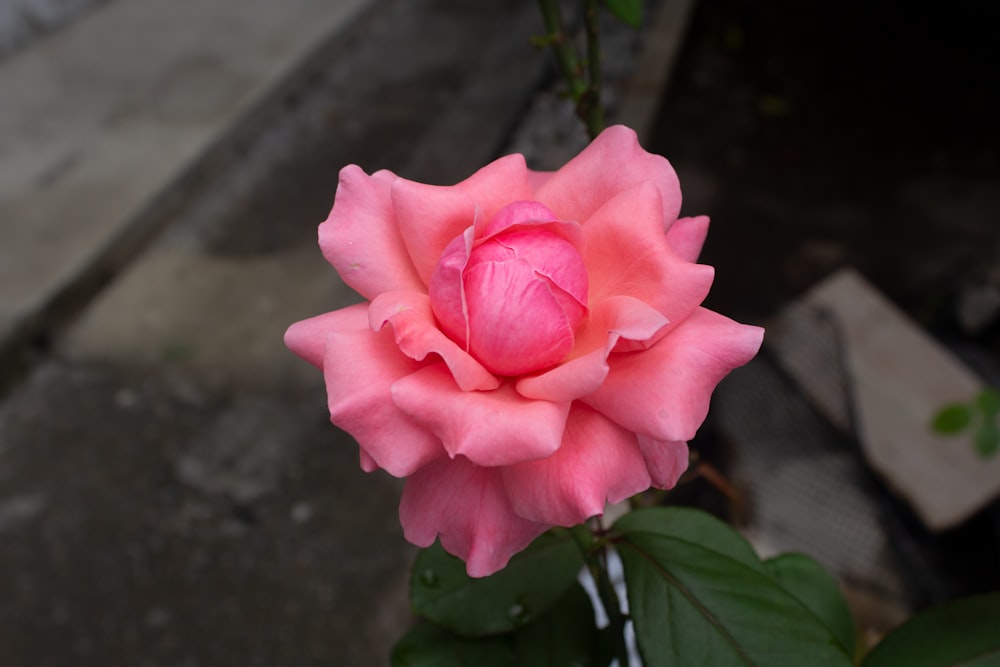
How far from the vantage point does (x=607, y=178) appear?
505 millimetres

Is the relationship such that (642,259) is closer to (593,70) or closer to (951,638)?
(593,70)

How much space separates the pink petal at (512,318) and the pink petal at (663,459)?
0.08 meters

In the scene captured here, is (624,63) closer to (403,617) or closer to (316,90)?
(316,90)

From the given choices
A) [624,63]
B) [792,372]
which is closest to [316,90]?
[624,63]

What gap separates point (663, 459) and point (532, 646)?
0.26 m

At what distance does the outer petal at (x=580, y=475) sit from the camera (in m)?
0.42

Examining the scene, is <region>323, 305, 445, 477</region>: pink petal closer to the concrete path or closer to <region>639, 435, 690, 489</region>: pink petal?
<region>639, 435, 690, 489</region>: pink petal

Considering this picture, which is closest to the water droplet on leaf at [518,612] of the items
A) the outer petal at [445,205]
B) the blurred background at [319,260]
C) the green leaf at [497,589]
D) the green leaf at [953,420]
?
the green leaf at [497,589]

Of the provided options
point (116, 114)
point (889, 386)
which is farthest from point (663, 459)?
point (116, 114)

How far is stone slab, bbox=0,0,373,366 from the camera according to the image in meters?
2.30

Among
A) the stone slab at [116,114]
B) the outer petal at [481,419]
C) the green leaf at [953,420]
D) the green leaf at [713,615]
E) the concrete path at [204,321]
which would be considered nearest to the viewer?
the outer petal at [481,419]

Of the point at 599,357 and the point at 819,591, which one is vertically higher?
the point at 599,357

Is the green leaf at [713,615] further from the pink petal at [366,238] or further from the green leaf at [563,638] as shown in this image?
the pink petal at [366,238]

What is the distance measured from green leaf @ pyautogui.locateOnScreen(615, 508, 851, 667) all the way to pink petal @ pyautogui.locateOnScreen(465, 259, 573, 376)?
0.19 metres
